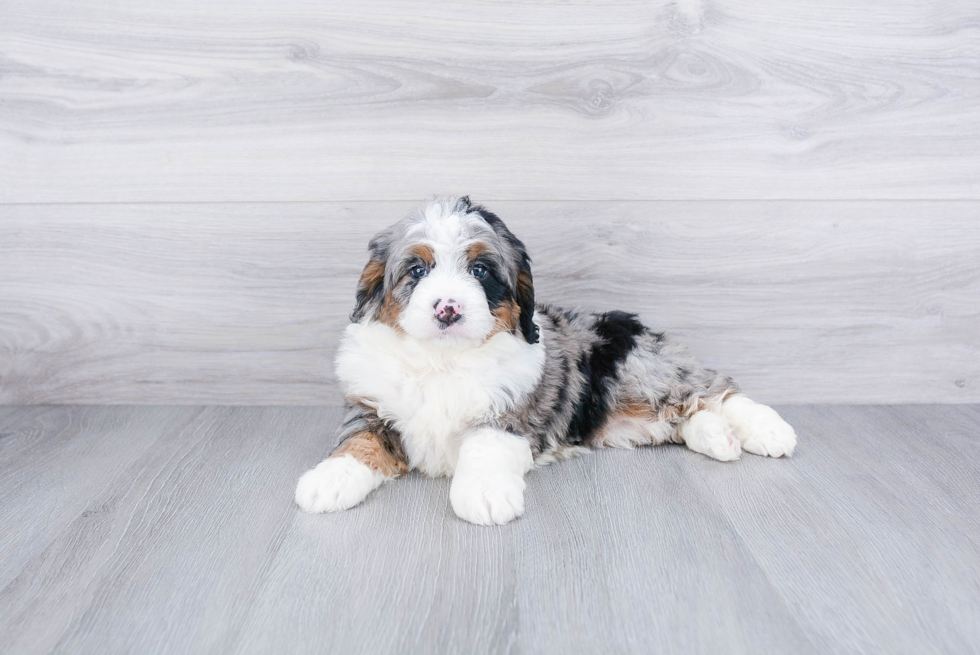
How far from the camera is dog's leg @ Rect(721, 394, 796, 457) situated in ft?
7.59

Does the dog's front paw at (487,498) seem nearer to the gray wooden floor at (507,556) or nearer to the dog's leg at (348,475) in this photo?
the gray wooden floor at (507,556)

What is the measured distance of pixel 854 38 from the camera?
262 cm

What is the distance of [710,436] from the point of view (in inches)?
90.7

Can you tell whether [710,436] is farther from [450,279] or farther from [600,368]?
[450,279]

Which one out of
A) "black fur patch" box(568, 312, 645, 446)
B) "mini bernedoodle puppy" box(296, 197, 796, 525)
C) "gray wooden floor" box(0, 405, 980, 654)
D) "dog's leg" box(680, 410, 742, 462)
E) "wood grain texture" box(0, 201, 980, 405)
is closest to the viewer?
"gray wooden floor" box(0, 405, 980, 654)

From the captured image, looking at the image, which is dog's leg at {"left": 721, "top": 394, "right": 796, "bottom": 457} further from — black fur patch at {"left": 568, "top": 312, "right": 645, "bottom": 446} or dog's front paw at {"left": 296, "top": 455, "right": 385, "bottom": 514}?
dog's front paw at {"left": 296, "top": 455, "right": 385, "bottom": 514}

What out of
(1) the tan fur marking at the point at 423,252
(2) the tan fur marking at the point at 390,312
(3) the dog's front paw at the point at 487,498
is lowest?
(3) the dog's front paw at the point at 487,498

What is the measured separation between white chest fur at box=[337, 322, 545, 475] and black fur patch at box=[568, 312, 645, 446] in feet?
0.90

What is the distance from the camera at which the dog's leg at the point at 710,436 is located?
89.8 inches

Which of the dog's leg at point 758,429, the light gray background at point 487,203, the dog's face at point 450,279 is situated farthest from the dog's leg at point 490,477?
the dog's leg at point 758,429

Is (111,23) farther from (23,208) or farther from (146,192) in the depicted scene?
(23,208)

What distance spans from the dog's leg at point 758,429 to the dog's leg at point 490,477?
715 mm

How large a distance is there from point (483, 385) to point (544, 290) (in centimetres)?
74

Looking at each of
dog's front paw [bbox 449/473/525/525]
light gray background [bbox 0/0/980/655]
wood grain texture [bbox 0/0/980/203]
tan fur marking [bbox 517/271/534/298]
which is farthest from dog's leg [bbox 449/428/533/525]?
wood grain texture [bbox 0/0/980/203]
